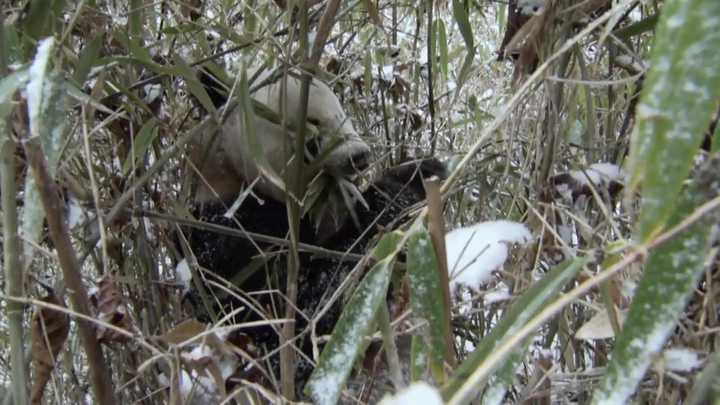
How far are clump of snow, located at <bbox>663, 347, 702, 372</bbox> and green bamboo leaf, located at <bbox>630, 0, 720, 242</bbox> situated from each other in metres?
0.19

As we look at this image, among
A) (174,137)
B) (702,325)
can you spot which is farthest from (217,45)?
(702,325)

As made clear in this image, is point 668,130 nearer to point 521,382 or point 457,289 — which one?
point 457,289

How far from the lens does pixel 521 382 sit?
33.5 inches

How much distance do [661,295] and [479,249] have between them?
→ 22 cm

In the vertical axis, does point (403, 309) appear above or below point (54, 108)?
below

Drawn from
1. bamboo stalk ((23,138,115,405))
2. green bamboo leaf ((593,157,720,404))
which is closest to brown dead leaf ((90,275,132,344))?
bamboo stalk ((23,138,115,405))

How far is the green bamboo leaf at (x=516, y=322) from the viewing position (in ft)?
1.22

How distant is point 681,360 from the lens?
1.33 ft

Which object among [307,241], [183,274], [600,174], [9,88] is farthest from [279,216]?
[9,88]

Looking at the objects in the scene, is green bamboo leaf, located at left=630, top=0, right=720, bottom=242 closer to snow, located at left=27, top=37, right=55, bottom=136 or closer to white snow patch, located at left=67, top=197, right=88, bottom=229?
snow, located at left=27, top=37, right=55, bottom=136

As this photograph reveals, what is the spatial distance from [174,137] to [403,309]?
489 millimetres

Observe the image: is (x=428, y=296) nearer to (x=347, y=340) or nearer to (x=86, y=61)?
(x=347, y=340)

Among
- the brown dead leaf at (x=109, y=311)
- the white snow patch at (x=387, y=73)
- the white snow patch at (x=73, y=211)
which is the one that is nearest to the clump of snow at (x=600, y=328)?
the brown dead leaf at (x=109, y=311)

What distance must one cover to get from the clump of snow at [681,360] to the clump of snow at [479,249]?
0.13m
